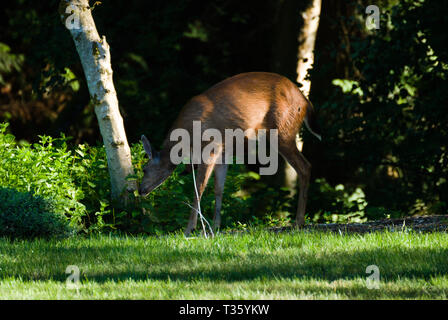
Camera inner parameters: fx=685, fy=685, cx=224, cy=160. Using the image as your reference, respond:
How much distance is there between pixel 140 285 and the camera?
16.5 feet

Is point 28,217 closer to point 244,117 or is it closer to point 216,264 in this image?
point 216,264

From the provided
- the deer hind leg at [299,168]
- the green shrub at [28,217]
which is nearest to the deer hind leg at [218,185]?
the deer hind leg at [299,168]

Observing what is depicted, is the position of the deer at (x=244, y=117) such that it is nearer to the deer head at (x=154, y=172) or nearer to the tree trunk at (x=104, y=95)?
the deer head at (x=154, y=172)

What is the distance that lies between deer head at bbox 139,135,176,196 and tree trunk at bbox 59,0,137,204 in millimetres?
244

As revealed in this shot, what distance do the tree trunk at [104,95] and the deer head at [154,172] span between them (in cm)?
24

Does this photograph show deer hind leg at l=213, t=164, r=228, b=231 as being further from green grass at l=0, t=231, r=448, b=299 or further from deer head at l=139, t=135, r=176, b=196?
green grass at l=0, t=231, r=448, b=299

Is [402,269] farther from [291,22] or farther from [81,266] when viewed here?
[291,22]

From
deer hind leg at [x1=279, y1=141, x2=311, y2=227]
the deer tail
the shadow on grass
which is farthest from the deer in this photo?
the shadow on grass

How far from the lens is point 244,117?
7980mm

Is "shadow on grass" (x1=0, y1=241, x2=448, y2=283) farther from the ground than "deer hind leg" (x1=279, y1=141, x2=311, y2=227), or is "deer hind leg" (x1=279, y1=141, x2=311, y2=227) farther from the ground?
"deer hind leg" (x1=279, y1=141, x2=311, y2=227)

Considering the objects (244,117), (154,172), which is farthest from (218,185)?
(244,117)

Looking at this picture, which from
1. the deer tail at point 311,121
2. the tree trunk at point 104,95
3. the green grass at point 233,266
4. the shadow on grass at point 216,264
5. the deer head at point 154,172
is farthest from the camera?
the deer tail at point 311,121

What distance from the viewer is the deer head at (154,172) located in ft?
26.6

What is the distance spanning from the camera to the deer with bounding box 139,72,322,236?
313 inches
